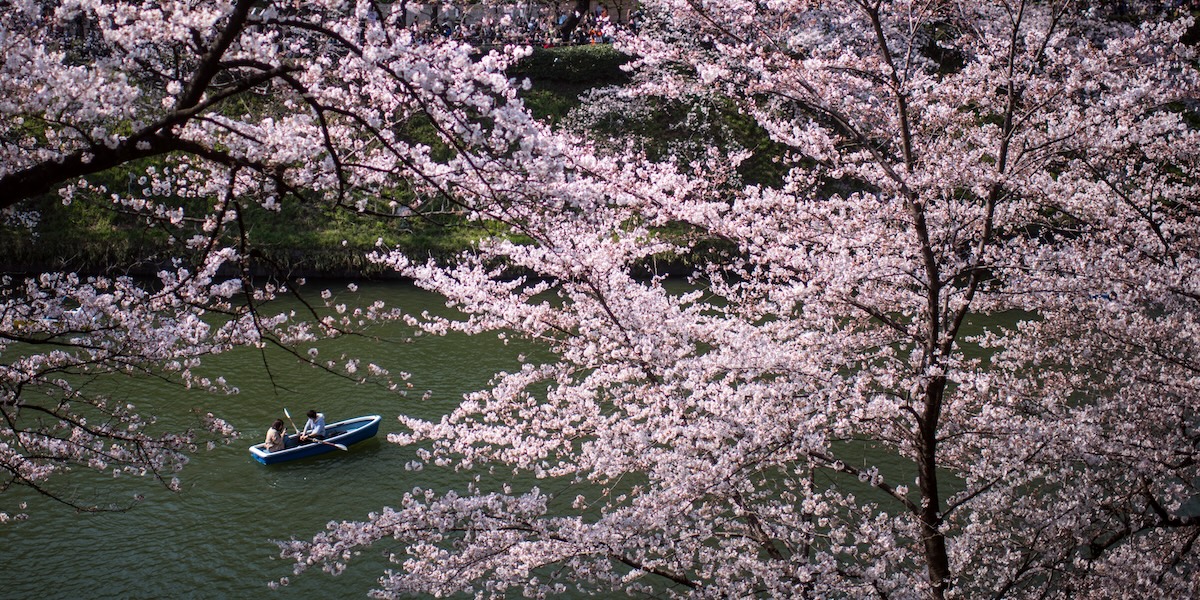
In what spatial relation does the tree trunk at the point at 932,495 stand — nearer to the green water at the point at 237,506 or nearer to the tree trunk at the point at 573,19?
the green water at the point at 237,506

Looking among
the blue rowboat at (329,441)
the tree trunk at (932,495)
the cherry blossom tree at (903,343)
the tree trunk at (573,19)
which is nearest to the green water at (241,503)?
the blue rowboat at (329,441)

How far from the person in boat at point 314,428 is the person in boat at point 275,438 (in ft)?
0.97

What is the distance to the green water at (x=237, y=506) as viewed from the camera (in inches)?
344

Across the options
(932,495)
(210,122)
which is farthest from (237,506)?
(932,495)

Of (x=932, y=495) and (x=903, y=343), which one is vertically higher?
(x=903, y=343)

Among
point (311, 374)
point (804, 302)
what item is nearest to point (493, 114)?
point (804, 302)

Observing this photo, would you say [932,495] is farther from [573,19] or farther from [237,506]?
[573,19]

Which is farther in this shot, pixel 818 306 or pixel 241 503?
pixel 241 503

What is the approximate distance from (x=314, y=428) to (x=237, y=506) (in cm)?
167

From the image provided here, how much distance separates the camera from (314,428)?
11852mm

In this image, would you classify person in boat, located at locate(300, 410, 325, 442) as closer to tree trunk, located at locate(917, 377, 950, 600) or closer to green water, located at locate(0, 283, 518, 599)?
green water, located at locate(0, 283, 518, 599)

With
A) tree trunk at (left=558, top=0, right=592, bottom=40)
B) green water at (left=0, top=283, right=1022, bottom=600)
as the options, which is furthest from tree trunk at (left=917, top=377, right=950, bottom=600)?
tree trunk at (left=558, top=0, right=592, bottom=40)

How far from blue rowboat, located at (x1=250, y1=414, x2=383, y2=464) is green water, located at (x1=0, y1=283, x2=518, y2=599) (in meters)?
0.14

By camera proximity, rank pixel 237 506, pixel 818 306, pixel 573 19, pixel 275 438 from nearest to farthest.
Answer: pixel 818 306
pixel 237 506
pixel 275 438
pixel 573 19
